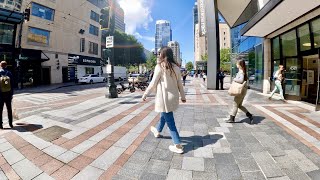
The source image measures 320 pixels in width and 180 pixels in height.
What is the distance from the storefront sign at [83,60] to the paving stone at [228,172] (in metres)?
32.3

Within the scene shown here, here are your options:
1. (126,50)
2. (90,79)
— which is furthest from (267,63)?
(126,50)

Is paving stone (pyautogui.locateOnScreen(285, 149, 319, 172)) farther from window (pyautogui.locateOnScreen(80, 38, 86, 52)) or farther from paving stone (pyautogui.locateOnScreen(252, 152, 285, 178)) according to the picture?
window (pyautogui.locateOnScreen(80, 38, 86, 52))

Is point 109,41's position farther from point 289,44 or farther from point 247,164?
point 247,164

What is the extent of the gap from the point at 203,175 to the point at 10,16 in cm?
2514

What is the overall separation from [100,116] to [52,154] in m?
2.87

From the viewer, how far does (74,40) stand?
3266cm

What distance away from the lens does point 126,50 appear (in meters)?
51.9

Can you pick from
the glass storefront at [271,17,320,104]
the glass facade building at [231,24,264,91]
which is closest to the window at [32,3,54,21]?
the glass facade building at [231,24,264,91]

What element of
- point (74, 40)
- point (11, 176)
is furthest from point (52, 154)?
point (74, 40)

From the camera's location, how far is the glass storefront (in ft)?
30.6

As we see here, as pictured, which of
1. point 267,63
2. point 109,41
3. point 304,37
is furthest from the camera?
point 267,63

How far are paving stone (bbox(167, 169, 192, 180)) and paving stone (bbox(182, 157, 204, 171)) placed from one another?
0.12 metres

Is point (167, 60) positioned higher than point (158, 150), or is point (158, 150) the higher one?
point (167, 60)

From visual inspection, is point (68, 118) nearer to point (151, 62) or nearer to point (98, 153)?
point (98, 153)
